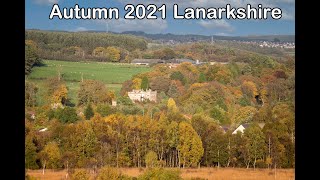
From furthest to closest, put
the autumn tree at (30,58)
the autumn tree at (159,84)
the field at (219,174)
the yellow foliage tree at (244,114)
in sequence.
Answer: the autumn tree at (159,84)
the yellow foliage tree at (244,114)
the autumn tree at (30,58)
the field at (219,174)

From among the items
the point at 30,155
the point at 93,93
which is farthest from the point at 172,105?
the point at 30,155

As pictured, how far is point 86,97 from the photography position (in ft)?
36.3

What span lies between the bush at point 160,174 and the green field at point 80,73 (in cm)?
200

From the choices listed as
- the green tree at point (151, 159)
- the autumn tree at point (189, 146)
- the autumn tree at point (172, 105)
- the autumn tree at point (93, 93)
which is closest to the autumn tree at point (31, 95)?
the autumn tree at point (93, 93)

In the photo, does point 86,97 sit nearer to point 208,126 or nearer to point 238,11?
point 208,126

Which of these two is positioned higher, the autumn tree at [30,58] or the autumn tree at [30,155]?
the autumn tree at [30,58]

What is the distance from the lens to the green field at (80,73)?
1107 centimetres

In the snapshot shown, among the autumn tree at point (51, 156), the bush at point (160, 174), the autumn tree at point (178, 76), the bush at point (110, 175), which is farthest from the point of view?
the autumn tree at point (178, 76)

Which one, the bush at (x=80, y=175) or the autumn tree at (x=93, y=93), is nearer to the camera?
→ the bush at (x=80, y=175)

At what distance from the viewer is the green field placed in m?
11.1

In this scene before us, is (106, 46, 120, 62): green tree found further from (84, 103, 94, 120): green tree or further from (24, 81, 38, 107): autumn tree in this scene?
(24, 81, 38, 107): autumn tree

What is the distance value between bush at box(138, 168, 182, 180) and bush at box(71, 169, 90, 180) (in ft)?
3.08

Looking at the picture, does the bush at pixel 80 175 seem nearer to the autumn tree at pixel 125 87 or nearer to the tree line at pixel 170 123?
the tree line at pixel 170 123
